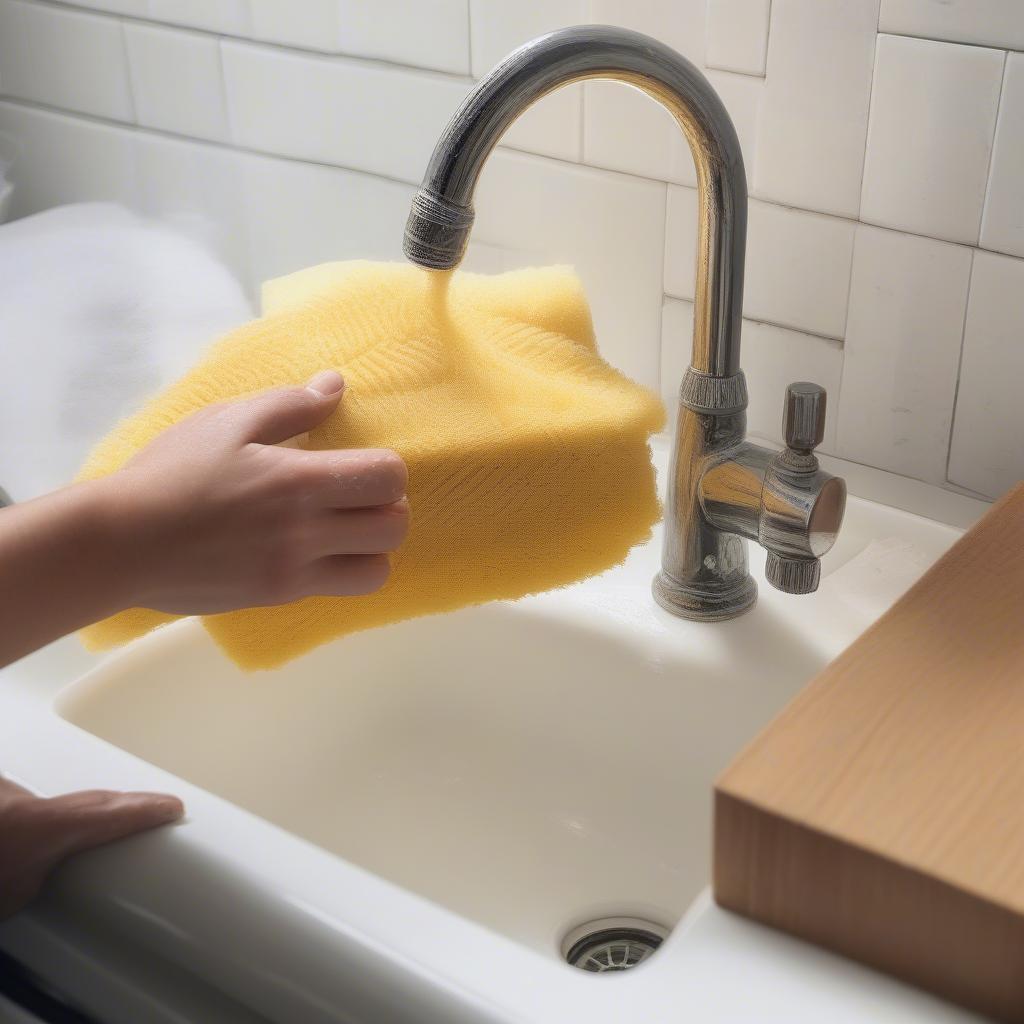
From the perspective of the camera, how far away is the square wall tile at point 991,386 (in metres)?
0.67

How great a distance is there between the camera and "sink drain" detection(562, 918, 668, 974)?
2.19ft

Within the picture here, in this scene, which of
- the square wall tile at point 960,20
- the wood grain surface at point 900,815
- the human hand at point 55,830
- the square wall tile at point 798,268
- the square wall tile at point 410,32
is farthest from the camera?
the square wall tile at point 410,32

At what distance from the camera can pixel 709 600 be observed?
70 centimetres

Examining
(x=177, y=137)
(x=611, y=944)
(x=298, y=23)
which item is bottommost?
(x=611, y=944)

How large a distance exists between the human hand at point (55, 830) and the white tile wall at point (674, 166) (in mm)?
440

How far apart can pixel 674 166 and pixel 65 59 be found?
59 centimetres

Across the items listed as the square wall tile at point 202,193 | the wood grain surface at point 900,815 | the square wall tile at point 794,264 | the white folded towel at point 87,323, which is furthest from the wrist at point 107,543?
the square wall tile at point 202,193

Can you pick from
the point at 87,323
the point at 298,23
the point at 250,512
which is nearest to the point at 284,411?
the point at 250,512

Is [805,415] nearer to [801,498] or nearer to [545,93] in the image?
[801,498]

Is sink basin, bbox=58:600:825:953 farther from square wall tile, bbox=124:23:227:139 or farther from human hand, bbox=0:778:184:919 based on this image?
square wall tile, bbox=124:23:227:139

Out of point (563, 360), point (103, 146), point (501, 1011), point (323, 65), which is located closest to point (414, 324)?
point (563, 360)

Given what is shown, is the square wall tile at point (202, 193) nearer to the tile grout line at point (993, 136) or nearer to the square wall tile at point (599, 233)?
the square wall tile at point (599, 233)

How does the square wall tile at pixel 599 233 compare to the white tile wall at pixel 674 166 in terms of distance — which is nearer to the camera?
the white tile wall at pixel 674 166

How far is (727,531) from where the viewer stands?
→ 0.67m
